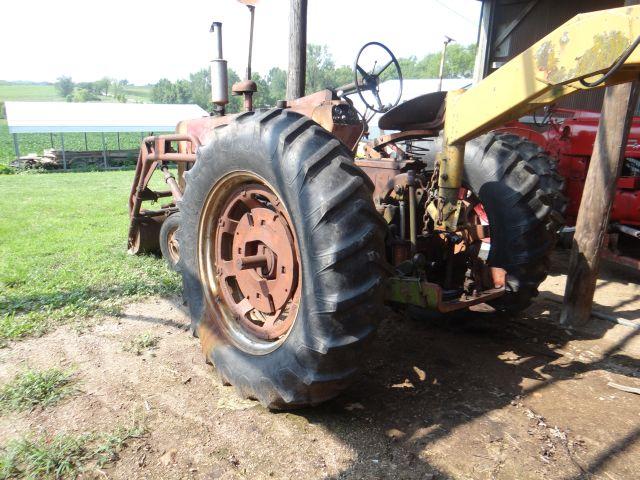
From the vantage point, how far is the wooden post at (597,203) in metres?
3.80

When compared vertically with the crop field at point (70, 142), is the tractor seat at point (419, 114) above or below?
above

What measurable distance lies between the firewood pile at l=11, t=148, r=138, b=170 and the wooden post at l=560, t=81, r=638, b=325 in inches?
872

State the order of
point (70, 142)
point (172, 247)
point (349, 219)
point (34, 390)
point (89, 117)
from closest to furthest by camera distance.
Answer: point (349, 219) < point (34, 390) < point (172, 247) < point (89, 117) < point (70, 142)

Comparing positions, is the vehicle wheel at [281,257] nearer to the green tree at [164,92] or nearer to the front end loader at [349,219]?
the front end loader at [349,219]

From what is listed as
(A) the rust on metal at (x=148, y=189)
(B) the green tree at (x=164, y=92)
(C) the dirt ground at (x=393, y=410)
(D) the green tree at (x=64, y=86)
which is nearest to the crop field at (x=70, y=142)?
(B) the green tree at (x=164, y=92)

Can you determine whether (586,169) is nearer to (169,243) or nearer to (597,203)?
(597,203)

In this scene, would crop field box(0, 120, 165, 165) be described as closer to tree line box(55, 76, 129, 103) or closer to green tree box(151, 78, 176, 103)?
green tree box(151, 78, 176, 103)

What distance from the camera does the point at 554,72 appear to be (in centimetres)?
201

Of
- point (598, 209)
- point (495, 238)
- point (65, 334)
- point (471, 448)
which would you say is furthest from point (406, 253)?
point (65, 334)

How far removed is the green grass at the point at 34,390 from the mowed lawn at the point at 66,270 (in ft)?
2.38

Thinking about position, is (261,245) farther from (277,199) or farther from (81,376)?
(81,376)

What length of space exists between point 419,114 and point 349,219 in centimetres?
154

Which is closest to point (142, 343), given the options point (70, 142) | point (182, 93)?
point (70, 142)

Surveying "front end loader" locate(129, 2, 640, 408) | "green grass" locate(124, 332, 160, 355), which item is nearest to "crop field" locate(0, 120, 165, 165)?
"green grass" locate(124, 332, 160, 355)
